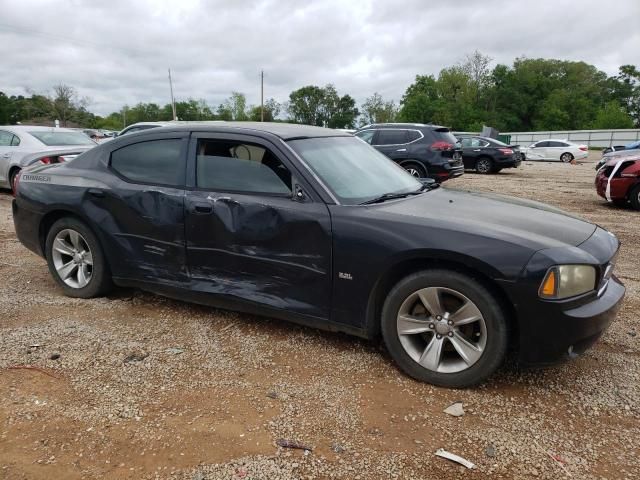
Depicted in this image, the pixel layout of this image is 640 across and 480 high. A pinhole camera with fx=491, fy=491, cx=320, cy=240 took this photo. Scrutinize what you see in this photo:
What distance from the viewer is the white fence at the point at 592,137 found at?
50.7m

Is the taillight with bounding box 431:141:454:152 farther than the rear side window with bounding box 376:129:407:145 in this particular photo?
No

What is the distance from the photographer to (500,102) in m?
74.8

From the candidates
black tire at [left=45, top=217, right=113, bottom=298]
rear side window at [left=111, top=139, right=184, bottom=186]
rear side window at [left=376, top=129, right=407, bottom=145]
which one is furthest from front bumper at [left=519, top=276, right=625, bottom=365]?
rear side window at [left=376, top=129, right=407, bottom=145]

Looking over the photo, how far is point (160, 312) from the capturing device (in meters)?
4.08

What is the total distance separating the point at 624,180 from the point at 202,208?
29.4 feet

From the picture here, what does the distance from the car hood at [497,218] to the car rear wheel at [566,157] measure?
29.0m

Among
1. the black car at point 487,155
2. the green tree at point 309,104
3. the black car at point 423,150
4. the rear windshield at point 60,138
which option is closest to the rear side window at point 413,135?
the black car at point 423,150

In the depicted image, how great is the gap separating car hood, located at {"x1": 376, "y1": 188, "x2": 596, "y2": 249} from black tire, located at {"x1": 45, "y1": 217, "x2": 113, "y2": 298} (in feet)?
8.01

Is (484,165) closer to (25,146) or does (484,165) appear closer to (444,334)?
(25,146)

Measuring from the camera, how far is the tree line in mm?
71562

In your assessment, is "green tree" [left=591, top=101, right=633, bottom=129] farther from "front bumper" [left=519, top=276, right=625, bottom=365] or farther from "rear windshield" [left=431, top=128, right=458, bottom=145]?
"front bumper" [left=519, top=276, right=625, bottom=365]

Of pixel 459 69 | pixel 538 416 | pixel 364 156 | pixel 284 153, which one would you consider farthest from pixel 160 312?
pixel 459 69

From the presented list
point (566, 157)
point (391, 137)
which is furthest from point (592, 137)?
point (391, 137)

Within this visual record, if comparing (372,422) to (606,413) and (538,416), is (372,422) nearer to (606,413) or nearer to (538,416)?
(538,416)
